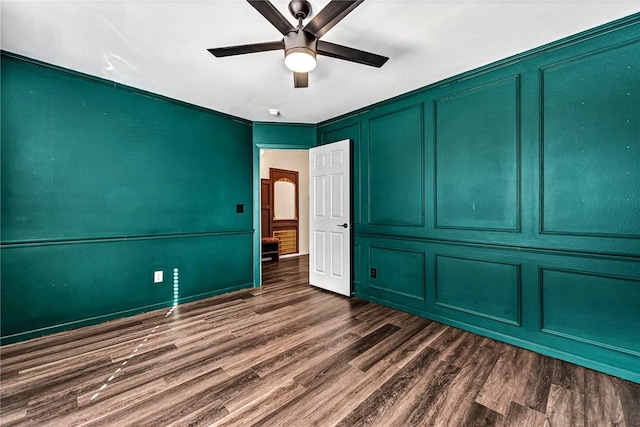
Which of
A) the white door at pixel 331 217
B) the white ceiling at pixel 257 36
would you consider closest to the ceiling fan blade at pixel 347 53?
the white ceiling at pixel 257 36

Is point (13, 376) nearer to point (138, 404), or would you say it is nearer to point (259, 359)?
point (138, 404)

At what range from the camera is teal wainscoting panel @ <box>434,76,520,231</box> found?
2488 mm

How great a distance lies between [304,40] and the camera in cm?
177

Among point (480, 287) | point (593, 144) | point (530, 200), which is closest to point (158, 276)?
point (480, 287)

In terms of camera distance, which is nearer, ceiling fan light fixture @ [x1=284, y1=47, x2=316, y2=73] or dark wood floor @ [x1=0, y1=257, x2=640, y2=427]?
dark wood floor @ [x1=0, y1=257, x2=640, y2=427]

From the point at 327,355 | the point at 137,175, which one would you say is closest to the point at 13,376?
the point at 137,175

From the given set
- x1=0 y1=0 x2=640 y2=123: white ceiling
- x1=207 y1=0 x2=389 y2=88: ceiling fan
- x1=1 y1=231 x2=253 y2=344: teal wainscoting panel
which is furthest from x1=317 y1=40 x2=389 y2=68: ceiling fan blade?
x1=1 y1=231 x2=253 y2=344: teal wainscoting panel

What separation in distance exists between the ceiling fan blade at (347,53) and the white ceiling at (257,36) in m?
0.24

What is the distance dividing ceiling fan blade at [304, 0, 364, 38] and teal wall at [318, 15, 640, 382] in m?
1.75

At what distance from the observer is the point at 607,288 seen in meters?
2.05

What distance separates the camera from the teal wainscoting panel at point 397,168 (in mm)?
3164

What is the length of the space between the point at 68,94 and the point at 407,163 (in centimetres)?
358

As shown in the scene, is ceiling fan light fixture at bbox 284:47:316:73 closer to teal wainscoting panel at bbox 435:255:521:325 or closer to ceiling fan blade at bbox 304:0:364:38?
ceiling fan blade at bbox 304:0:364:38

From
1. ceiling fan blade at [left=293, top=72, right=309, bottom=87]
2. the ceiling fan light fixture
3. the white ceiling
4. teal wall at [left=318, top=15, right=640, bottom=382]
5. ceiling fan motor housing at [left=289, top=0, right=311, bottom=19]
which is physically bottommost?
teal wall at [left=318, top=15, right=640, bottom=382]
